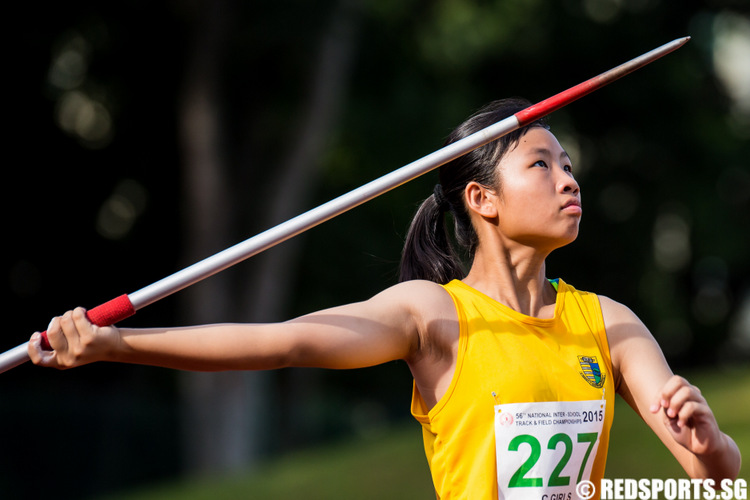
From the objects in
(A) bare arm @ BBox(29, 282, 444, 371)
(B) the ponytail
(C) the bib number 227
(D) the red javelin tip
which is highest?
(D) the red javelin tip

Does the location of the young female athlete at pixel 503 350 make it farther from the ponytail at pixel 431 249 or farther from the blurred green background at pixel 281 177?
the blurred green background at pixel 281 177

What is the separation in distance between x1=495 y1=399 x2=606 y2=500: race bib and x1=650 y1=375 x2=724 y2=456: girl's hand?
1.11 ft

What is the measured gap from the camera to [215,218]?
14.0 m

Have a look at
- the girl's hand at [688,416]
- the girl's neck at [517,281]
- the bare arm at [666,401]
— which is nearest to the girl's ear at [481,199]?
the girl's neck at [517,281]

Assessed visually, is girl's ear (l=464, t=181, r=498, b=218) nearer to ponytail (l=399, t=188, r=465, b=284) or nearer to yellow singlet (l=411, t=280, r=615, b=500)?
ponytail (l=399, t=188, r=465, b=284)

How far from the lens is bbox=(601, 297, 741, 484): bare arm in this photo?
9.03 feet

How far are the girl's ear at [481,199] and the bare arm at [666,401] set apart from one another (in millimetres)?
513

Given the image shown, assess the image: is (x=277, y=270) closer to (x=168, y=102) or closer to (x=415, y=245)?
(x=168, y=102)

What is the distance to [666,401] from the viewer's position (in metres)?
2.75

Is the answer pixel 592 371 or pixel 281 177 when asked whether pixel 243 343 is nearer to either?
pixel 592 371

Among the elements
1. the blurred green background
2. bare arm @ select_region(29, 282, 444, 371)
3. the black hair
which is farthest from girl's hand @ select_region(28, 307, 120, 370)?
the blurred green background

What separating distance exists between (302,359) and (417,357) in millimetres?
430

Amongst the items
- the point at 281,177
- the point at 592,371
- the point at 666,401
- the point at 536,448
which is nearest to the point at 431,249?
the point at 592,371

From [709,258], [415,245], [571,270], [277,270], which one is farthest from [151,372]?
[415,245]
